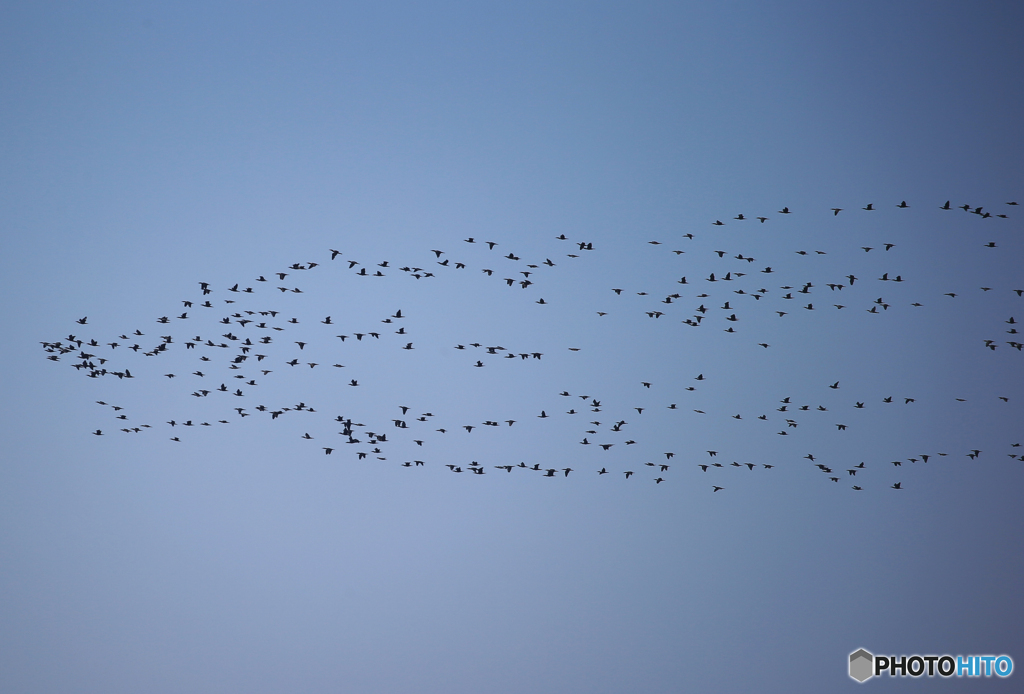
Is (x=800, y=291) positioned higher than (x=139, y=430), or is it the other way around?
(x=800, y=291)

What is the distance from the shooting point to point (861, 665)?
46.0m

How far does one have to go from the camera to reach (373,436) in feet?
157

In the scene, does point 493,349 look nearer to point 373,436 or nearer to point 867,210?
point 373,436

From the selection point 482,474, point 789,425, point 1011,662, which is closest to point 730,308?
point 789,425

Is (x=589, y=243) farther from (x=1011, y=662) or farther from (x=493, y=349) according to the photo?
(x=1011, y=662)

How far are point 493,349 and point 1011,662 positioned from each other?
2653 cm

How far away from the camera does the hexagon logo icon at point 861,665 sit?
45.2 meters

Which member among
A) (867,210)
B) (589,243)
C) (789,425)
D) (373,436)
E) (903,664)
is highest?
(867,210)

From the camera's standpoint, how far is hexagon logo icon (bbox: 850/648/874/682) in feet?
148

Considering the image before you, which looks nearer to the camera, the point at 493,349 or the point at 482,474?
the point at 493,349

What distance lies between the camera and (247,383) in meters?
47.9

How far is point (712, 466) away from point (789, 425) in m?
4.23

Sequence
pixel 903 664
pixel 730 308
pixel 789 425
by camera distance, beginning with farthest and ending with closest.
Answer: pixel 789 425, pixel 730 308, pixel 903 664

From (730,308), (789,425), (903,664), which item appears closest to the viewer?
(903,664)
